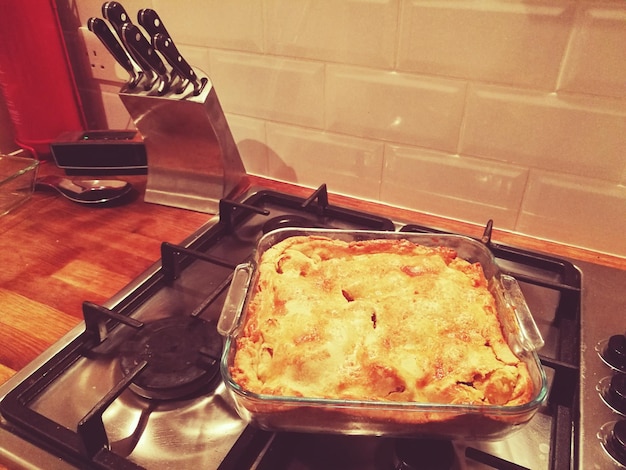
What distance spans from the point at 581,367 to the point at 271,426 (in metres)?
0.37

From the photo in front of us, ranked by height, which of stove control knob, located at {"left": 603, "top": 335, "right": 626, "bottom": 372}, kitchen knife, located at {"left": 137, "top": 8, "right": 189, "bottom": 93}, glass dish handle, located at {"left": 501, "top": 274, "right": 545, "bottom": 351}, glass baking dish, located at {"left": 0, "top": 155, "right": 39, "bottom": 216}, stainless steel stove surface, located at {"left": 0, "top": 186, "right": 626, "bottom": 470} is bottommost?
stainless steel stove surface, located at {"left": 0, "top": 186, "right": 626, "bottom": 470}

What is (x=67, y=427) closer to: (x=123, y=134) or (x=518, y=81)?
(x=123, y=134)

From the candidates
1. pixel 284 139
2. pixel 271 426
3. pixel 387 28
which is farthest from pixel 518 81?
pixel 271 426

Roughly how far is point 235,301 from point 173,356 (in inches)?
4.3

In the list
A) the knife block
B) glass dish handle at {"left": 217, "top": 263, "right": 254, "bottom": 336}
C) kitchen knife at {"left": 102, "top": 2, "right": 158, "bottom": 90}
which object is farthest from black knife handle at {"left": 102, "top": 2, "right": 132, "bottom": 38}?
glass dish handle at {"left": 217, "top": 263, "right": 254, "bottom": 336}

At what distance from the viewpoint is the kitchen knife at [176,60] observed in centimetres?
75

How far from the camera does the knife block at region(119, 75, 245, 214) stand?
0.85 meters

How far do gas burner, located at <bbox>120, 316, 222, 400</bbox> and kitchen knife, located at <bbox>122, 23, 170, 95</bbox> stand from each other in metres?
0.40

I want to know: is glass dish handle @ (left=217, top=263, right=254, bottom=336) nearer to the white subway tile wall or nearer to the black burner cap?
the black burner cap

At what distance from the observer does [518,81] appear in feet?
2.49

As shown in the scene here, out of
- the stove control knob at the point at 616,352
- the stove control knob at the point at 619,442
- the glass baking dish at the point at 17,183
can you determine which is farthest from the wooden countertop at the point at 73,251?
the stove control knob at the point at 619,442

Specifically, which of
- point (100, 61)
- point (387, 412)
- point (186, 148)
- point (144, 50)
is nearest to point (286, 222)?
point (186, 148)

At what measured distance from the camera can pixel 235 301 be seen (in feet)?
1.94

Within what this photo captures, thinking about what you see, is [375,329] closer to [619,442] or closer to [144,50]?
[619,442]
